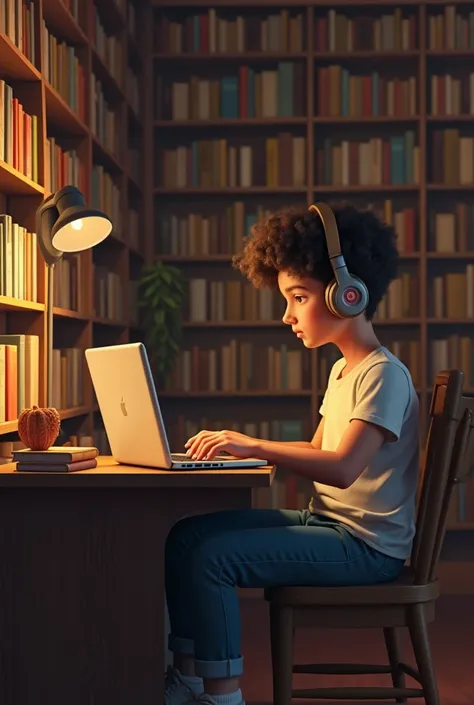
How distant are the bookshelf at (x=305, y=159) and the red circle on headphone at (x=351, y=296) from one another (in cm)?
290

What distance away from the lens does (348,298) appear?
2266 mm

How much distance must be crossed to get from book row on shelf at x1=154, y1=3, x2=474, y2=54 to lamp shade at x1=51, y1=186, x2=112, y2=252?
276 cm

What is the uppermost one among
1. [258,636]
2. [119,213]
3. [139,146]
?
[139,146]

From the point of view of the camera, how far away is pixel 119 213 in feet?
15.5

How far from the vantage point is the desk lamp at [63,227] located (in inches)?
104

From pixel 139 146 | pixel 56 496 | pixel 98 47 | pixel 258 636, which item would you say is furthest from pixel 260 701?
pixel 139 146

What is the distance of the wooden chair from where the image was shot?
7.09 ft

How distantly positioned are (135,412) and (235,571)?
0.39 m

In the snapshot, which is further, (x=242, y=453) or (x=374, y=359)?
(x=374, y=359)

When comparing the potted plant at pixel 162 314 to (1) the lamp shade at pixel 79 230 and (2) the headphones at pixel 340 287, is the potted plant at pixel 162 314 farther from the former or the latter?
(2) the headphones at pixel 340 287

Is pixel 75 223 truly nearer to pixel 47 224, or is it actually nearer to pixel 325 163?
pixel 47 224

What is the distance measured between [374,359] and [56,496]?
0.74 m

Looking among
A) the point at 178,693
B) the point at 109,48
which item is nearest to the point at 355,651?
the point at 178,693

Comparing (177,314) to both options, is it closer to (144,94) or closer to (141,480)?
(144,94)
